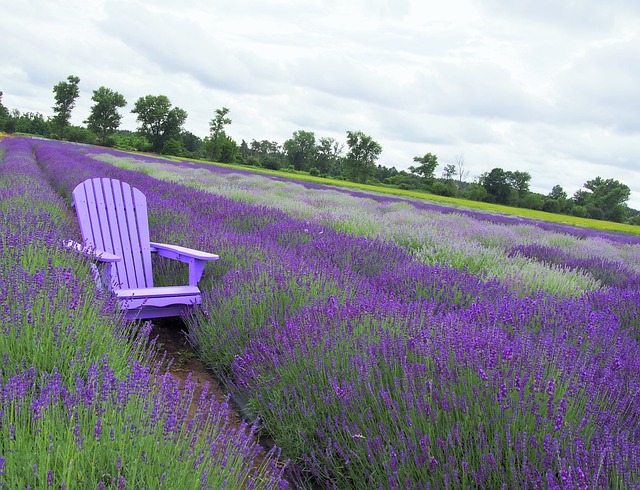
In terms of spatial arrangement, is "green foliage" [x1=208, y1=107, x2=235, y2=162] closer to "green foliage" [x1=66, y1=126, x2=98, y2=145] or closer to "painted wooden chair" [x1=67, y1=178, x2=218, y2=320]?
"green foliage" [x1=66, y1=126, x2=98, y2=145]

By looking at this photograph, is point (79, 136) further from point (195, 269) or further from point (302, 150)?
point (195, 269)

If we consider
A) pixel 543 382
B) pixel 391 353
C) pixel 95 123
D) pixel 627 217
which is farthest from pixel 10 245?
pixel 95 123

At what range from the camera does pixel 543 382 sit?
1845 millimetres

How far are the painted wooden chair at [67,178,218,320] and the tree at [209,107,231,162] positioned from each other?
188 ft

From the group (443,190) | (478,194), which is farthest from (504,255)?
(443,190)

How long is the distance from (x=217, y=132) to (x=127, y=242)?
5819 cm

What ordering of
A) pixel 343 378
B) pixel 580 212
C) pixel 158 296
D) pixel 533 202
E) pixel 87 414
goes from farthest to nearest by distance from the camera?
pixel 533 202 < pixel 580 212 < pixel 158 296 < pixel 343 378 < pixel 87 414

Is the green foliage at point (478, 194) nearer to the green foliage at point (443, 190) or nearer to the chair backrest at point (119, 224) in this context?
the green foliage at point (443, 190)

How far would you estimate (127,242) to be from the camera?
4082 mm

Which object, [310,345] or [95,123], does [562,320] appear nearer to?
[310,345]

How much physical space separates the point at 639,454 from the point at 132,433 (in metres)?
1.37

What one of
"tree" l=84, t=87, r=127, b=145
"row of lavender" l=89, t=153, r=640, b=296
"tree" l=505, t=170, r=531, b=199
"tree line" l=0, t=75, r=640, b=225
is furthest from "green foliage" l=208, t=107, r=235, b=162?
"row of lavender" l=89, t=153, r=640, b=296

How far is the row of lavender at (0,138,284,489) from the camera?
3.81 ft

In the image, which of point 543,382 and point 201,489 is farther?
point 543,382
